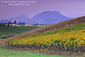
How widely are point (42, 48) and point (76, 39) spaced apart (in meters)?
6.30

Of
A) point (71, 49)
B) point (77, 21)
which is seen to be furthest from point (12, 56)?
point (77, 21)

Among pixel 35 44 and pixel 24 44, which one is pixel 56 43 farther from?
pixel 24 44

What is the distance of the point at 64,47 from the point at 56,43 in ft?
5.26

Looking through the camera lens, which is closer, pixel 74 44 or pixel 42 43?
pixel 74 44

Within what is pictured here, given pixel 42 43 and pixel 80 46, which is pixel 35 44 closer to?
pixel 42 43

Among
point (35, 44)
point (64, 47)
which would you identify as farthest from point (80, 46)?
point (35, 44)

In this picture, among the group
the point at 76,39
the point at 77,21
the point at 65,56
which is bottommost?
the point at 65,56

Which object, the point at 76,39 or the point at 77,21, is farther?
the point at 77,21

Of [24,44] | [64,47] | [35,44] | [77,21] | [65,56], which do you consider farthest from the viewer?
[77,21]

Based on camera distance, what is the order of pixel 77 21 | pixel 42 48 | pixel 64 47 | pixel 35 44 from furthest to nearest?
pixel 77 21 < pixel 35 44 < pixel 42 48 < pixel 64 47

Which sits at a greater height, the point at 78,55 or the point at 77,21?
the point at 77,21

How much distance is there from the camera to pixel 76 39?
2902 centimetres

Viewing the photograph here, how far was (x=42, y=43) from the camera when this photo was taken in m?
31.9

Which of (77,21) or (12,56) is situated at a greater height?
(77,21)
